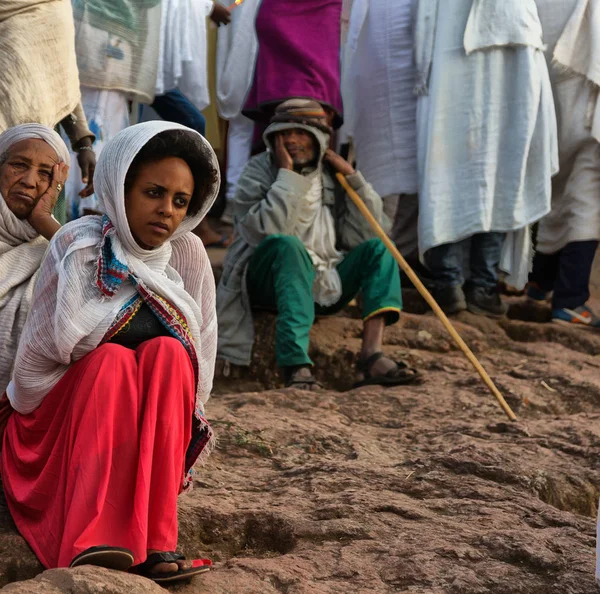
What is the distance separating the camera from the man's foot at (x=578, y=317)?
657 centimetres

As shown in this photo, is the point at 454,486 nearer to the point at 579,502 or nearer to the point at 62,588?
the point at 579,502

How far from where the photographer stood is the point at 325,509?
3219 mm

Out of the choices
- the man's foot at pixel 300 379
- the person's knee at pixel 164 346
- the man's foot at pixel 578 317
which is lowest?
the man's foot at pixel 300 379

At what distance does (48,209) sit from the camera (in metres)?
3.60

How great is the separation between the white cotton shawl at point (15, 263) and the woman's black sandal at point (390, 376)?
204cm

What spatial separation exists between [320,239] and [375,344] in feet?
2.37

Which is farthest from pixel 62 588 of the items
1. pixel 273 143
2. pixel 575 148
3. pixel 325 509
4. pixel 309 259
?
pixel 575 148

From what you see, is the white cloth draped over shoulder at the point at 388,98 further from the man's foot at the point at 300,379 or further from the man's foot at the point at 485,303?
the man's foot at the point at 300,379

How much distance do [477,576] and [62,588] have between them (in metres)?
1.11

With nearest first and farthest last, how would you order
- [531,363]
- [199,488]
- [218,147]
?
[199,488], [531,363], [218,147]

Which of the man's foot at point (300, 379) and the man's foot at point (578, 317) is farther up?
the man's foot at point (578, 317)

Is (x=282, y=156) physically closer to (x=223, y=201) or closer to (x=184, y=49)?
(x=184, y=49)

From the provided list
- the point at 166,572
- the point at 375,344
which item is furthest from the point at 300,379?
the point at 166,572

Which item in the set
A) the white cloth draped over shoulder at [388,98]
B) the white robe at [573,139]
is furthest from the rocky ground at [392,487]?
the white cloth draped over shoulder at [388,98]
